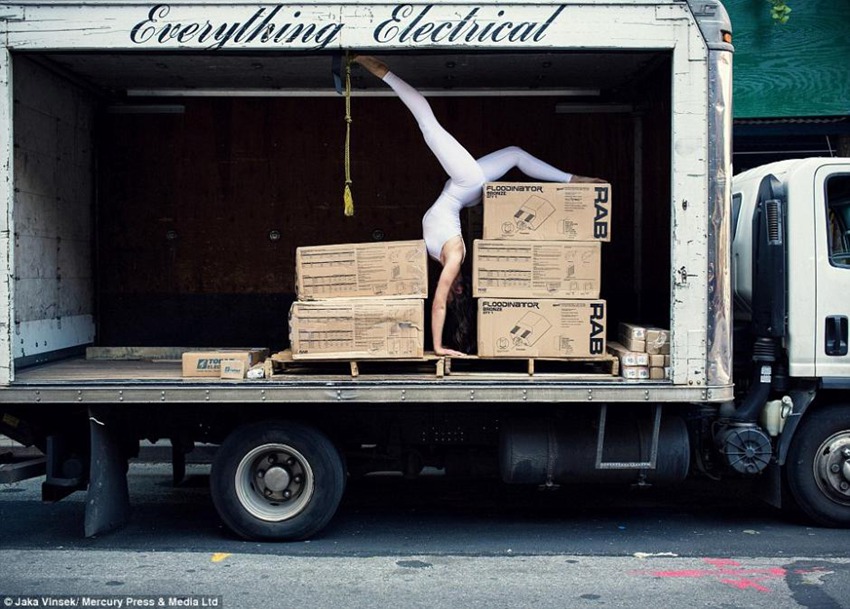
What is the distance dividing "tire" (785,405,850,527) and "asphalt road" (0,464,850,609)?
0.21 metres

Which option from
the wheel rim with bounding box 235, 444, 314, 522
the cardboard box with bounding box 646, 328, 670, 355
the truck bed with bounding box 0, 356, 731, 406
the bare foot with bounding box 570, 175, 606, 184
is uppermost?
the bare foot with bounding box 570, 175, 606, 184

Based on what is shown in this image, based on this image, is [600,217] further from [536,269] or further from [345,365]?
[345,365]

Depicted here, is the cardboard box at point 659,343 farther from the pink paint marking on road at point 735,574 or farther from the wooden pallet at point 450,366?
the pink paint marking on road at point 735,574

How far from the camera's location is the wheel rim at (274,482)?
693 cm

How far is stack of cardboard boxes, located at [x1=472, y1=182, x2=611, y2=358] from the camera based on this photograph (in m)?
6.91

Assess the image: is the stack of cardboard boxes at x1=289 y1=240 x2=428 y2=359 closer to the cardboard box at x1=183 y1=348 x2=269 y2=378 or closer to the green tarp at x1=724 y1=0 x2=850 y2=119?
the cardboard box at x1=183 y1=348 x2=269 y2=378

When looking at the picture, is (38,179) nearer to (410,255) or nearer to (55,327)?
(55,327)

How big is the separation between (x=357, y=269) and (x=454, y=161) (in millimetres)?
1173

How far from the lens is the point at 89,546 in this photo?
6.93 m

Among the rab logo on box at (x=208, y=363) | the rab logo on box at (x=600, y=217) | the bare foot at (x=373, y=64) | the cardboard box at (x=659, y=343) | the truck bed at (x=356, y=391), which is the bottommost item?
the truck bed at (x=356, y=391)

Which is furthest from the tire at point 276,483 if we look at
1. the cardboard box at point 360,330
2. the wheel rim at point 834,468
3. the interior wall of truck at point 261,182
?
the wheel rim at point 834,468

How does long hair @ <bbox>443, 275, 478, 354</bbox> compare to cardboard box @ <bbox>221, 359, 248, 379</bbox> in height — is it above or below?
above

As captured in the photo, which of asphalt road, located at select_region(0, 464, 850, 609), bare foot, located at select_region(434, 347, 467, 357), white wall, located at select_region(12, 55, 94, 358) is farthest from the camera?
white wall, located at select_region(12, 55, 94, 358)

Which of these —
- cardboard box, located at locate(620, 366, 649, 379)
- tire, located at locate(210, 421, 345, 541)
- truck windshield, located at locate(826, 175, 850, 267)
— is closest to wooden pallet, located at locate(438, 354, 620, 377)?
cardboard box, located at locate(620, 366, 649, 379)
